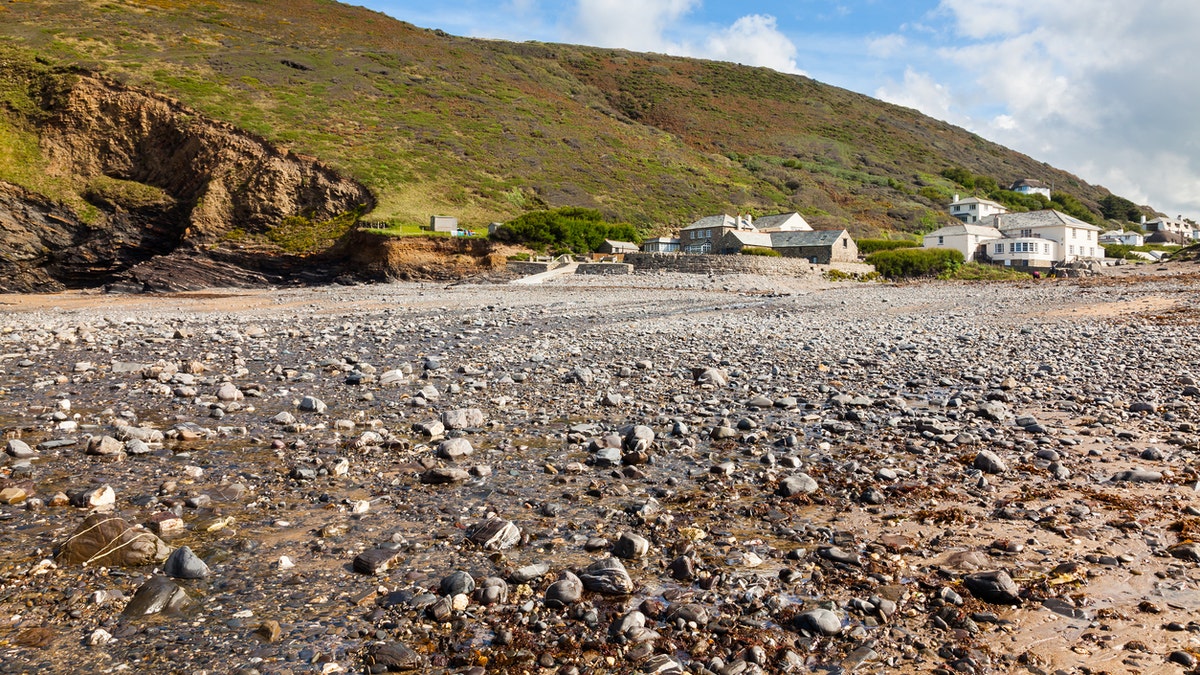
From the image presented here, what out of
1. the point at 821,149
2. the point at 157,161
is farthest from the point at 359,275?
the point at 821,149

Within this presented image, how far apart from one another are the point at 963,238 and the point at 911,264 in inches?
680

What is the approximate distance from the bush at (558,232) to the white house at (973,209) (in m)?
58.0

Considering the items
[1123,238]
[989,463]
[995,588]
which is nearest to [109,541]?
[995,588]

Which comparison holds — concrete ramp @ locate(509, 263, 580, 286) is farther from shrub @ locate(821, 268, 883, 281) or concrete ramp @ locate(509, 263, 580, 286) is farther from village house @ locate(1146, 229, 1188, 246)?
village house @ locate(1146, 229, 1188, 246)

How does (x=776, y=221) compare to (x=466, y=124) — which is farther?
(x=466, y=124)

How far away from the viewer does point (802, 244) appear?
5566cm

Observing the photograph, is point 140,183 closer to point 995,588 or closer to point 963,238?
point 995,588

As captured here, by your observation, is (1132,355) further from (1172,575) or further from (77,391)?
(77,391)

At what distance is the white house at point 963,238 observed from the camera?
206 ft

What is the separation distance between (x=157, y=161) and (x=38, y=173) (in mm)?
7847

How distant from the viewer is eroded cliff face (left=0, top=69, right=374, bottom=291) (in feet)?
147

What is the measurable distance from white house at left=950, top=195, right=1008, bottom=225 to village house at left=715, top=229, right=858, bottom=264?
4202 centimetres

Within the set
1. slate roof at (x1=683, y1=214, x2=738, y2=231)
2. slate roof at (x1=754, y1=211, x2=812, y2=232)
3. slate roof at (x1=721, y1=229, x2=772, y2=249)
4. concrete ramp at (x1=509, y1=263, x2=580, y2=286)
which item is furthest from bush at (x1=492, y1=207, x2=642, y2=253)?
slate roof at (x1=754, y1=211, x2=812, y2=232)

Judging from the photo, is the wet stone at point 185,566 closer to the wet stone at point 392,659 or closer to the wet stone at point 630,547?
the wet stone at point 392,659
